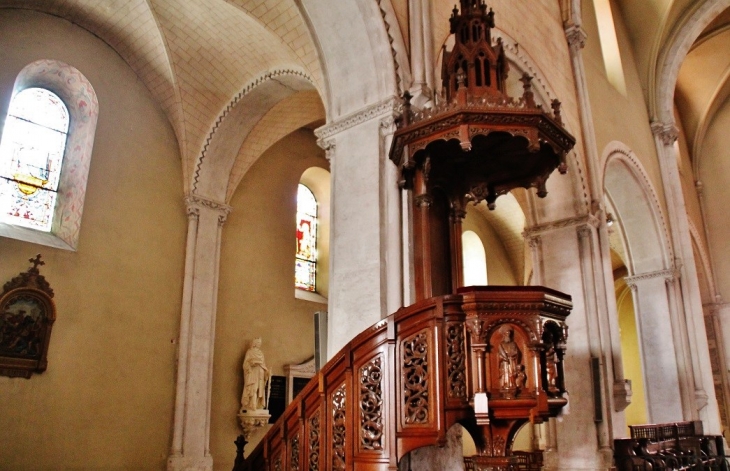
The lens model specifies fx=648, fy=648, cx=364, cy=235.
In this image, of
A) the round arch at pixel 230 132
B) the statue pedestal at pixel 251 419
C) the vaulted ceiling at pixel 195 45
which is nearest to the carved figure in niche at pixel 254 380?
the statue pedestal at pixel 251 419

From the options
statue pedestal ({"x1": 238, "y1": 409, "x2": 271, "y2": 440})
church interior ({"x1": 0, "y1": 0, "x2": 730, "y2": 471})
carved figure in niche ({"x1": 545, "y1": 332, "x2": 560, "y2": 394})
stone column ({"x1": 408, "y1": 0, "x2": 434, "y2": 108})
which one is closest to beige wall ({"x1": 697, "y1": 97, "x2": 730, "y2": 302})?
church interior ({"x1": 0, "y1": 0, "x2": 730, "y2": 471})

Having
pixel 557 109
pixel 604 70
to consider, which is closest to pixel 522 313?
pixel 557 109

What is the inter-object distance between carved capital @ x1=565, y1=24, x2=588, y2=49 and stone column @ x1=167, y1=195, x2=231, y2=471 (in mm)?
6425

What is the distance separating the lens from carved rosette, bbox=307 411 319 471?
4758 mm

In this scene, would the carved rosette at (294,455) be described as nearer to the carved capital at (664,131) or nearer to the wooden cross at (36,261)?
the wooden cross at (36,261)

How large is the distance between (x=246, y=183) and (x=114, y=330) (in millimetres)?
3636

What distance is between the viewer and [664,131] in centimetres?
1434

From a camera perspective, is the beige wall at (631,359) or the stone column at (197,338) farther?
the beige wall at (631,359)

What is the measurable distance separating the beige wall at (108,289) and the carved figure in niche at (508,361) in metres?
6.36

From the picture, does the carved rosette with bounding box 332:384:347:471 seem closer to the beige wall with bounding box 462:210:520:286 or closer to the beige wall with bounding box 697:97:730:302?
the beige wall with bounding box 462:210:520:286

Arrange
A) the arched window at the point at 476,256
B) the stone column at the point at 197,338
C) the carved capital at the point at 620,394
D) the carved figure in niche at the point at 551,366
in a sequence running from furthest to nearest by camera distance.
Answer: the arched window at the point at 476,256 < the stone column at the point at 197,338 < the carved capital at the point at 620,394 < the carved figure in niche at the point at 551,366

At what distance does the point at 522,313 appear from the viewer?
4191 millimetres

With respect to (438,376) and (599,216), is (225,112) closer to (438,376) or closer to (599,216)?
(599,216)

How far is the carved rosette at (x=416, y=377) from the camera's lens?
4.18 m
